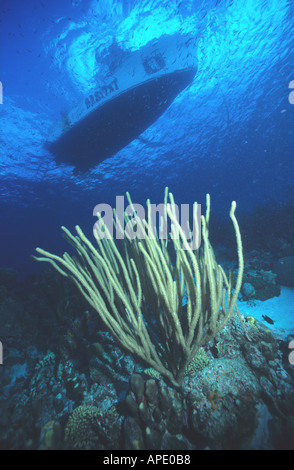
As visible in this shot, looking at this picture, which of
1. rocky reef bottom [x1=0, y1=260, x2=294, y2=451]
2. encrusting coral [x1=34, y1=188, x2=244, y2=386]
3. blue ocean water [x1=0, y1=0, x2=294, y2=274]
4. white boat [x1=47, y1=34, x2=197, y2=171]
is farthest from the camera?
white boat [x1=47, y1=34, x2=197, y2=171]

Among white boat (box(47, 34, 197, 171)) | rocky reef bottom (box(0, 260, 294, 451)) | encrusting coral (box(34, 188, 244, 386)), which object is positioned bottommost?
rocky reef bottom (box(0, 260, 294, 451))

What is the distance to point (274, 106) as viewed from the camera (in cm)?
2295

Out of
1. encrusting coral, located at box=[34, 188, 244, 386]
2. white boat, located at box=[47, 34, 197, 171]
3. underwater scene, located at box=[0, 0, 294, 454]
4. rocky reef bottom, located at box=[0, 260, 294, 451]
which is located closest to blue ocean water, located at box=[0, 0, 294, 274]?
underwater scene, located at box=[0, 0, 294, 454]

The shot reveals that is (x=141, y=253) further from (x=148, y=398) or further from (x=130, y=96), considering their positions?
(x=130, y=96)

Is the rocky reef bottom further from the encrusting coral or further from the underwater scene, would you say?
the encrusting coral

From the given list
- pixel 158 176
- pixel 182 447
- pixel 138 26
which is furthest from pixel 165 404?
pixel 158 176

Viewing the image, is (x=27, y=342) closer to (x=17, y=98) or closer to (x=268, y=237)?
(x=268, y=237)

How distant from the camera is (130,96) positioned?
10750mm

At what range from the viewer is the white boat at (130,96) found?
1010cm

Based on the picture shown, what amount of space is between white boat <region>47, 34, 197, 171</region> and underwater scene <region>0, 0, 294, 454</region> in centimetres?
8

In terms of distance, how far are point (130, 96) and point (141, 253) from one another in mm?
11174

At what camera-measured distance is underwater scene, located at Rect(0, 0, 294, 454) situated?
208 centimetres

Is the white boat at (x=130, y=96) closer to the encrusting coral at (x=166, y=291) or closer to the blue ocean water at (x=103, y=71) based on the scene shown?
the blue ocean water at (x=103, y=71)

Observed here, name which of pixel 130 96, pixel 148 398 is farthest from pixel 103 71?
pixel 148 398
